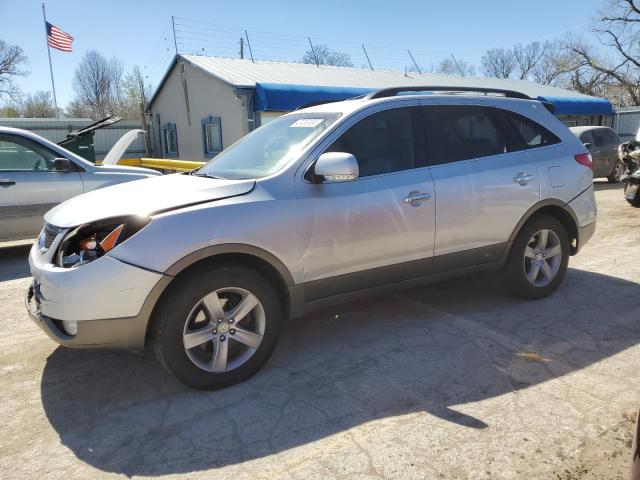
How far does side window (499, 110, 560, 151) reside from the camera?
4223mm

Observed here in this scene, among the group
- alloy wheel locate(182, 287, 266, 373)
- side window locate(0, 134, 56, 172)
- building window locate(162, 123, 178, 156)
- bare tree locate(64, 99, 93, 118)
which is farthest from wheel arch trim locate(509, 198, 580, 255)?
bare tree locate(64, 99, 93, 118)

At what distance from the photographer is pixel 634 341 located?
358 centimetres

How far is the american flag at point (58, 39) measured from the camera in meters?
23.1

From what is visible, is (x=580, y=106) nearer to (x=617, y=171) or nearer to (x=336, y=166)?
(x=617, y=171)

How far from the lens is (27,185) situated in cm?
Result: 641

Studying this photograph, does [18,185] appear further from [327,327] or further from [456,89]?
[456,89]

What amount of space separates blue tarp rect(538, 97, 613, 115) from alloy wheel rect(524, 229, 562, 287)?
17.3 meters

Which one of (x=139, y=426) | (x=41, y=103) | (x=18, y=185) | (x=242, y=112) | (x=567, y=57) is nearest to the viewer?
(x=139, y=426)

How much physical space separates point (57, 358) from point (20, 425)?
2.82 ft

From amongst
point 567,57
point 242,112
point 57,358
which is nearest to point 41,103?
point 242,112

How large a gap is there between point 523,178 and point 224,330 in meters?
2.76

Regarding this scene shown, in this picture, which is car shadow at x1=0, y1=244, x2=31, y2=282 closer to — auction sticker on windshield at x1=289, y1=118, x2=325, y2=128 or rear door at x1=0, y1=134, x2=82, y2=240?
rear door at x1=0, y1=134, x2=82, y2=240

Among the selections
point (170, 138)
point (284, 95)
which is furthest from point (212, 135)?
point (284, 95)

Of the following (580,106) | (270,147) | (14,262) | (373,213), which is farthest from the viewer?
(580,106)
